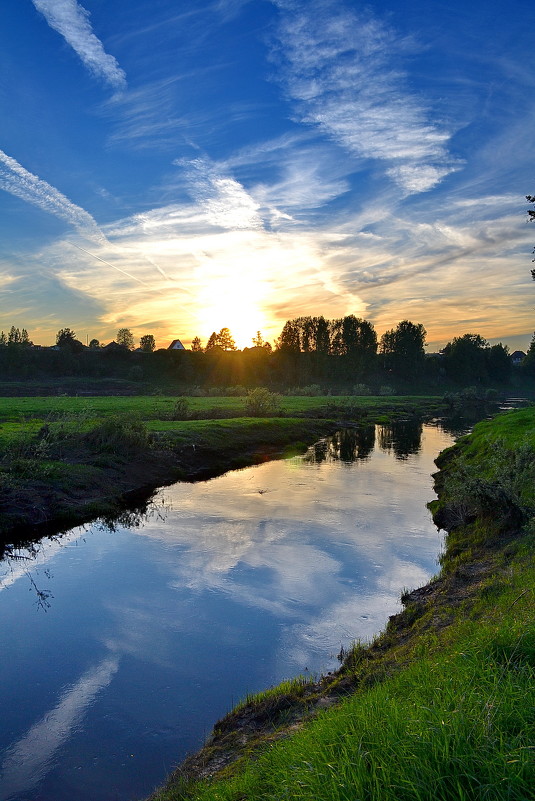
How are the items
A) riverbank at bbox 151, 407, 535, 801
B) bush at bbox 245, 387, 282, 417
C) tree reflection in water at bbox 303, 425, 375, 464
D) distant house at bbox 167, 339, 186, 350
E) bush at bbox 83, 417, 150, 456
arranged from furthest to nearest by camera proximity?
1. distant house at bbox 167, 339, 186, 350
2. bush at bbox 245, 387, 282, 417
3. tree reflection in water at bbox 303, 425, 375, 464
4. bush at bbox 83, 417, 150, 456
5. riverbank at bbox 151, 407, 535, 801

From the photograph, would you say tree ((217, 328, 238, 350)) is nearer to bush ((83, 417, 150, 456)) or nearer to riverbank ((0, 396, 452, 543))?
riverbank ((0, 396, 452, 543))

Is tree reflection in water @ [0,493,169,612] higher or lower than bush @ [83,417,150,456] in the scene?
lower

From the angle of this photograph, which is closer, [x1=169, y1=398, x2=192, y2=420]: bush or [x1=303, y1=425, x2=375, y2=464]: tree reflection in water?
[x1=303, y1=425, x2=375, y2=464]: tree reflection in water

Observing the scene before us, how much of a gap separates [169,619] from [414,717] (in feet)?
31.3

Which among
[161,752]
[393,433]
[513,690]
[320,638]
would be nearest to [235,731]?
[161,752]

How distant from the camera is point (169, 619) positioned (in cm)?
1271

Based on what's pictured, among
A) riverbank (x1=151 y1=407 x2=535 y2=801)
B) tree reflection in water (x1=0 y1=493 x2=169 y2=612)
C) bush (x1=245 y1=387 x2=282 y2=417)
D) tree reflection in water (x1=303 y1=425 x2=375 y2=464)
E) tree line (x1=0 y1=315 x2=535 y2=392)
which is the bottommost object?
tree reflection in water (x1=0 y1=493 x2=169 y2=612)

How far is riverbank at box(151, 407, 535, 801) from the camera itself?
11.8 feet

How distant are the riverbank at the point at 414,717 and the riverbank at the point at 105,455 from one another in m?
15.1

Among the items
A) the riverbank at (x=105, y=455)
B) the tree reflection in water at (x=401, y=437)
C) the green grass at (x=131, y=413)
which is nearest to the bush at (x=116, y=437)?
the riverbank at (x=105, y=455)

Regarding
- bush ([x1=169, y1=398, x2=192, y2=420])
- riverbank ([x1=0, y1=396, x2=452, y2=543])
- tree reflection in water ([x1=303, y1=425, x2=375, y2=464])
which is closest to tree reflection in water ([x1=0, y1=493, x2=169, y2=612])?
riverbank ([x1=0, y1=396, x2=452, y2=543])

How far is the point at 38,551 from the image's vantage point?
1827 cm

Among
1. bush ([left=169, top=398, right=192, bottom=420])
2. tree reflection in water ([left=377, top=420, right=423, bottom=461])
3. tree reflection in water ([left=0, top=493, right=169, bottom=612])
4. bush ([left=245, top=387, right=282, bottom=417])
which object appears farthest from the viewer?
bush ([left=245, top=387, right=282, bottom=417])

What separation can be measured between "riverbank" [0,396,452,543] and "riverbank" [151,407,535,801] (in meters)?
15.1
